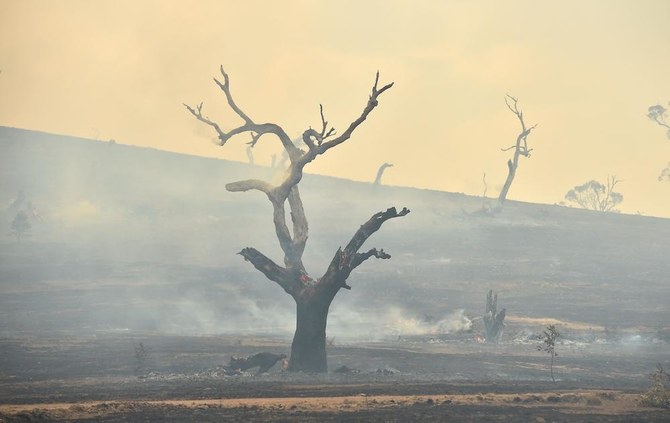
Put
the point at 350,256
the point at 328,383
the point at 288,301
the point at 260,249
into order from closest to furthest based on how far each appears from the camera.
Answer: the point at 328,383, the point at 350,256, the point at 288,301, the point at 260,249

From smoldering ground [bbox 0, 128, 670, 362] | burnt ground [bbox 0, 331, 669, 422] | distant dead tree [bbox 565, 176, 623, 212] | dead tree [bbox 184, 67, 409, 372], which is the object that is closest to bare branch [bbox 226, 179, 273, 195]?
dead tree [bbox 184, 67, 409, 372]

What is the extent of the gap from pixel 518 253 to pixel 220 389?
2262 inches

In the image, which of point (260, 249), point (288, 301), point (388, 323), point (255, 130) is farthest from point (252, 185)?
point (260, 249)

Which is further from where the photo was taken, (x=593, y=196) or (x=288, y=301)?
(x=593, y=196)

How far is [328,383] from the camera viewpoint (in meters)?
29.7

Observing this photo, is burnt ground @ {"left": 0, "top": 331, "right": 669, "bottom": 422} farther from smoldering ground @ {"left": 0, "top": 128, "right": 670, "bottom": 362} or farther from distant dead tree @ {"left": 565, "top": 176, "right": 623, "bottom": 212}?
distant dead tree @ {"left": 565, "top": 176, "right": 623, "bottom": 212}

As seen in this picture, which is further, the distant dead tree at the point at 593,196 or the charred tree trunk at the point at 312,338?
the distant dead tree at the point at 593,196

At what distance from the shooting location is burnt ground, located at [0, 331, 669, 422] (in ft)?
75.7

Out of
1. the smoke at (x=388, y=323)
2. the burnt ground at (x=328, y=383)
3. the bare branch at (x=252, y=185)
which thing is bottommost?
the burnt ground at (x=328, y=383)

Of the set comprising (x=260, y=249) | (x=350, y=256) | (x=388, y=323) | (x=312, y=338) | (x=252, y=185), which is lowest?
(x=312, y=338)

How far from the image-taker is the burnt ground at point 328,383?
2306 cm

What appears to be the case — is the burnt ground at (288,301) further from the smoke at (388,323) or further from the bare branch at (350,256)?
the bare branch at (350,256)

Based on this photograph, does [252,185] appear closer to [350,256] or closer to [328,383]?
[350,256]

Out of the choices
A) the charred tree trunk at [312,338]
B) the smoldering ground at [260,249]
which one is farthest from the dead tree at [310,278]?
the smoldering ground at [260,249]
